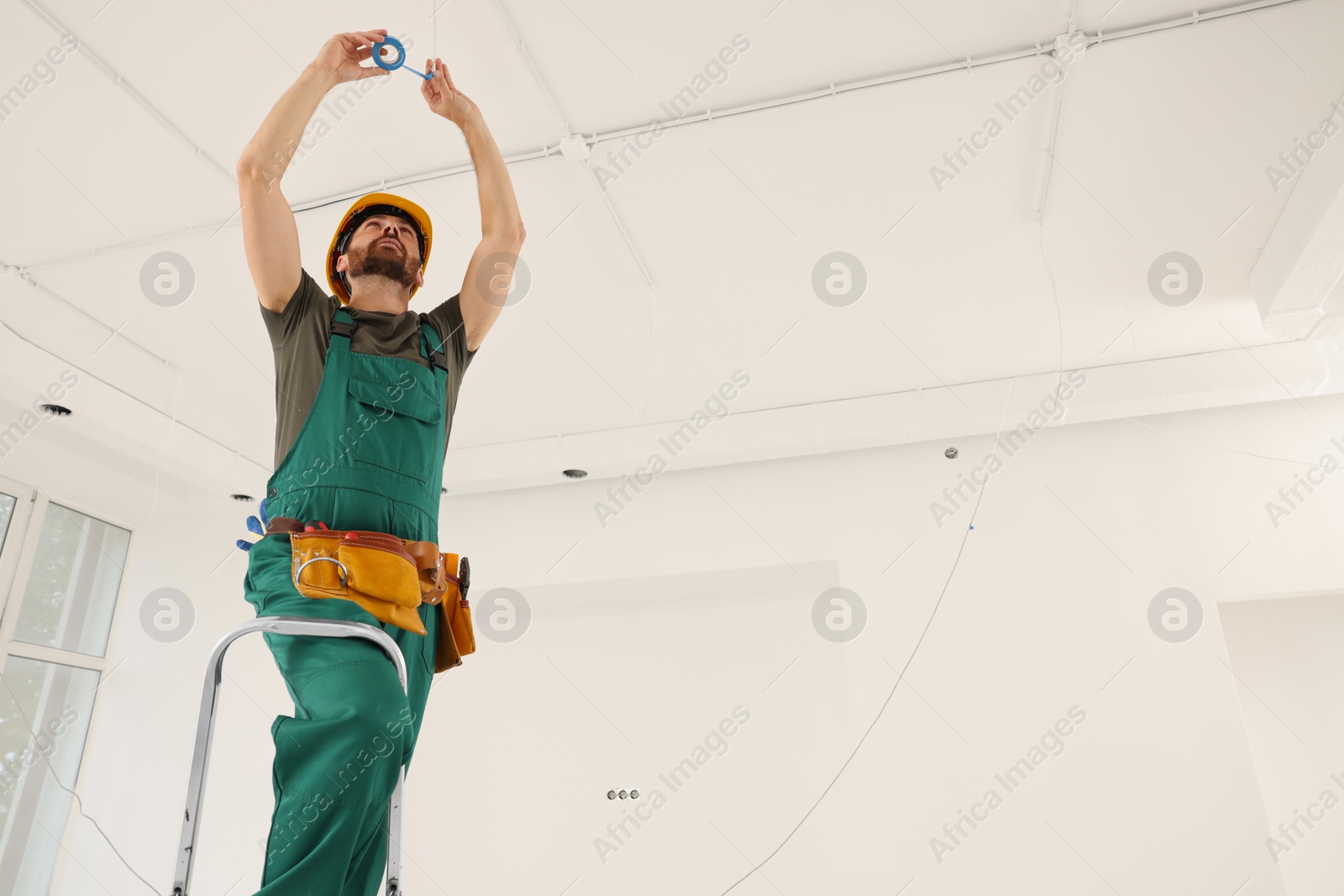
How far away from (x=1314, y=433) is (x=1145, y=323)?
3.34 ft

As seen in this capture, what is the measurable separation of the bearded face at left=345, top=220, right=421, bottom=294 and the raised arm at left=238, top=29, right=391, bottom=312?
0.13 metres

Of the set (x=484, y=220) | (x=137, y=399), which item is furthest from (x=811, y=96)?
(x=137, y=399)

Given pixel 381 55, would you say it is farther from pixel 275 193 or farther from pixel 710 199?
pixel 710 199

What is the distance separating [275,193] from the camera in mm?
1451

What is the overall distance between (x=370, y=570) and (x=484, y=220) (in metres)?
0.82

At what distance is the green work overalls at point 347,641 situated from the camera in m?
1.01

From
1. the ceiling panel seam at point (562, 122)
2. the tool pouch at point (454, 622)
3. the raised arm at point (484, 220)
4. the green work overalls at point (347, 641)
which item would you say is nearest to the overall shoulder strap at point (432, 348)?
the green work overalls at point (347, 641)

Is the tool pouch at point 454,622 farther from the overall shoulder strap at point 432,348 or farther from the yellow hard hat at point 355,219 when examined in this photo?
the yellow hard hat at point 355,219

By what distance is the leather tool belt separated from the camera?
117 cm

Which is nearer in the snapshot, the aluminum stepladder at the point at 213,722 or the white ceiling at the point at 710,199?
the aluminum stepladder at the point at 213,722

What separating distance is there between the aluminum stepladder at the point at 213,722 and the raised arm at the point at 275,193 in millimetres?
597

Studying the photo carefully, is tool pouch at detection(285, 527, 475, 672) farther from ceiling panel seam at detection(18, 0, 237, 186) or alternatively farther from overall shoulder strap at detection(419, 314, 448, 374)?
ceiling panel seam at detection(18, 0, 237, 186)

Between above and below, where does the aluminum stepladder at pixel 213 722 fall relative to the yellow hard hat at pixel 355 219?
below

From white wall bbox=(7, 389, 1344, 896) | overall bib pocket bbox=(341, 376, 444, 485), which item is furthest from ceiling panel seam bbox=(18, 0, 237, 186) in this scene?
white wall bbox=(7, 389, 1344, 896)
